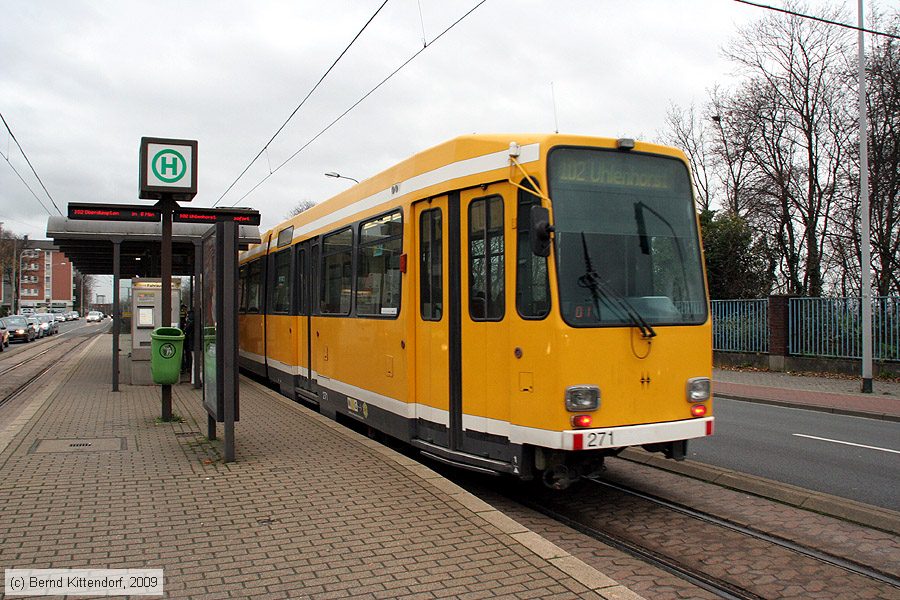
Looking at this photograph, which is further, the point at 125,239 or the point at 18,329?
the point at 18,329

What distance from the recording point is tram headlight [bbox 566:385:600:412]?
6055 mm

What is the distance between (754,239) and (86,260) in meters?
25.4

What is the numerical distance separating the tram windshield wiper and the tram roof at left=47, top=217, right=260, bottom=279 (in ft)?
30.9

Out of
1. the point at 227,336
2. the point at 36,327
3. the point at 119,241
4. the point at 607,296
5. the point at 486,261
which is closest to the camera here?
the point at 607,296

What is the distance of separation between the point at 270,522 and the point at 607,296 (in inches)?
127

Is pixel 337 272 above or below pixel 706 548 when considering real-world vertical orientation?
above

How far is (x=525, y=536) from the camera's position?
5309mm

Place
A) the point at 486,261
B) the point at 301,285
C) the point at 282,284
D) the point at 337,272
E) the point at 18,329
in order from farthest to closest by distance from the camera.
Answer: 1. the point at 18,329
2. the point at 282,284
3. the point at 301,285
4. the point at 337,272
5. the point at 486,261

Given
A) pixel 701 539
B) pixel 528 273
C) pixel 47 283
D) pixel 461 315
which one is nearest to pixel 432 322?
pixel 461 315

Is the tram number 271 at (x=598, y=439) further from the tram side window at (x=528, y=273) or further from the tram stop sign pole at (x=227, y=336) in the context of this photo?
the tram stop sign pole at (x=227, y=336)

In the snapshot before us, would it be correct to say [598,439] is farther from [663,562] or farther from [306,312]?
[306,312]

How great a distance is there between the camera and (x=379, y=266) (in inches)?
350

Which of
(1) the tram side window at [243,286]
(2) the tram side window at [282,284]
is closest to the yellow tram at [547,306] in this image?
(2) the tram side window at [282,284]

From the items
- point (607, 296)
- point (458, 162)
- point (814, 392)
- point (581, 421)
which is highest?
point (458, 162)
